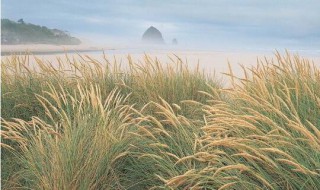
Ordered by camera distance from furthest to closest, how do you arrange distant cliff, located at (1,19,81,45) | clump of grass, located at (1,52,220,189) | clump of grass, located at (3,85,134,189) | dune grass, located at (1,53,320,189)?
distant cliff, located at (1,19,81,45) → clump of grass, located at (1,52,220,189) → clump of grass, located at (3,85,134,189) → dune grass, located at (1,53,320,189)

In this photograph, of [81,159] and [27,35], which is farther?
[27,35]

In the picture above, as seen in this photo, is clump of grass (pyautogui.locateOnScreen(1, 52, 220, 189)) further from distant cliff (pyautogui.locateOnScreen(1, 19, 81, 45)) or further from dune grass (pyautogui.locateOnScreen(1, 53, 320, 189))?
distant cliff (pyautogui.locateOnScreen(1, 19, 81, 45))

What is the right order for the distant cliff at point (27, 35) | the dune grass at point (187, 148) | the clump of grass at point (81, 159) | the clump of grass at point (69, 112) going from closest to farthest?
the dune grass at point (187, 148)
the clump of grass at point (81, 159)
the clump of grass at point (69, 112)
the distant cliff at point (27, 35)

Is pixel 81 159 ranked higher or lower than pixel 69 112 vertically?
lower

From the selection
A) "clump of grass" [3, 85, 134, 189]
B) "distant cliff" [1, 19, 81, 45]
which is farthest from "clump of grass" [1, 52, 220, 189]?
"distant cliff" [1, 19, 81, 45]

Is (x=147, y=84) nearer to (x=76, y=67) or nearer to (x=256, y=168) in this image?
(x=76, y=67)

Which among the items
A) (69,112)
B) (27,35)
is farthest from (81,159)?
(27,35)

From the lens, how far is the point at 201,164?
11.2 ft

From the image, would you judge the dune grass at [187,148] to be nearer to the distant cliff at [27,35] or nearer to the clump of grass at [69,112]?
the clump of grass at [69,112]

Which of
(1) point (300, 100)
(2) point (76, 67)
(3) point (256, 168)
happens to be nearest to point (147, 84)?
(2) point (76, 67)

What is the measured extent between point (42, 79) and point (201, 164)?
3.13 meters

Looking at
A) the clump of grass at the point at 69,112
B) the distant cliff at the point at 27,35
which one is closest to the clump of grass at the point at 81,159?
the clump of grass at the point at 69,112

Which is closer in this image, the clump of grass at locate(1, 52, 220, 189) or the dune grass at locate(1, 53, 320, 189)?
the dune grass at locate(1, 53, 320, 189)

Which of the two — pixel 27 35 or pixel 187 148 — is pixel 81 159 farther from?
pixel 27 35
